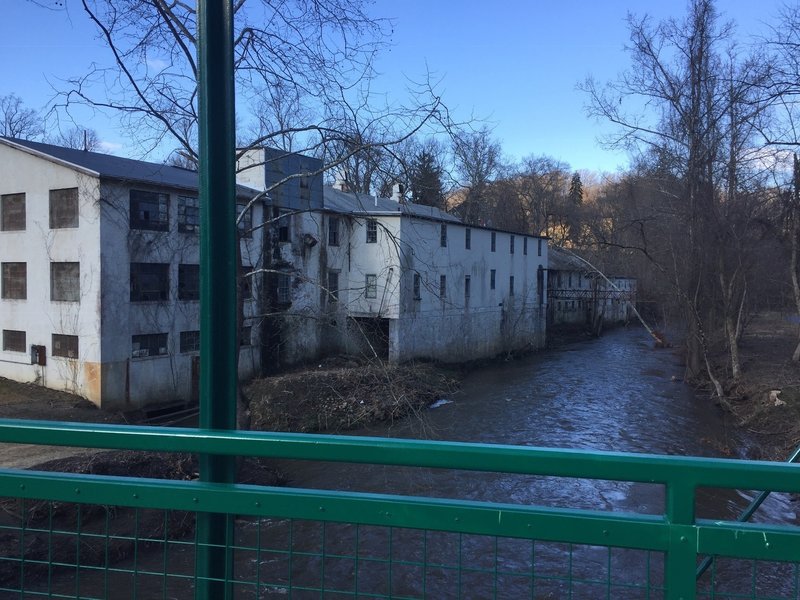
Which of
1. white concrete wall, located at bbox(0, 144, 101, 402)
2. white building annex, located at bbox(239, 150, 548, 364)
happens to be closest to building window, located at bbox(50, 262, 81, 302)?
white concrete wall, located at bbox(0, 144, 101, 402)

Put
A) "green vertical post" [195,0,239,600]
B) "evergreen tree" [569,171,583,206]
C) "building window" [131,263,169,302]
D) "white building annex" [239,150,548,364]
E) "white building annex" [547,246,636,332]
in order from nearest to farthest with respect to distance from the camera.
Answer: "green vertical post" [195,0,239,600] → "building window" [131,263,169,302] → "white building annex" [239,150,548,364] → "white building annex" [547,246,636,332] → "evergreen tree" [569,171,583,206]

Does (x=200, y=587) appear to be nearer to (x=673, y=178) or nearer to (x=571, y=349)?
(x=673, y=178)

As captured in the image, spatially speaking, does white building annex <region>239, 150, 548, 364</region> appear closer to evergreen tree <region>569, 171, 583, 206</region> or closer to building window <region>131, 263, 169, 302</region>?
building window <region>131, 263, 169, 302</region>

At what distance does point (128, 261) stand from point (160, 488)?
A: 71.8 feet

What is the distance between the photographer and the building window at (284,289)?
92.5 feet

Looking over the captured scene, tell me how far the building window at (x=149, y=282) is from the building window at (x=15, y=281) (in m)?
4.45

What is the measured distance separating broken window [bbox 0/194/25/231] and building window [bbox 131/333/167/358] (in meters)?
6.01

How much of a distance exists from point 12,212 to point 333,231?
1304 centimetres

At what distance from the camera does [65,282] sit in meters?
22.7

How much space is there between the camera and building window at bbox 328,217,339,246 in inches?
1233

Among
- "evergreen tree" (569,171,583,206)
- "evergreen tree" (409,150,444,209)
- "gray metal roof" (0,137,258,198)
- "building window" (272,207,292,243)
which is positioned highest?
"evergreen tree" (569,171,583,206)

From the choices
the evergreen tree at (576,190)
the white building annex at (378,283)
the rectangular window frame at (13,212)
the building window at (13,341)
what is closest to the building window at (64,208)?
the rectangular window frame at (13,212)

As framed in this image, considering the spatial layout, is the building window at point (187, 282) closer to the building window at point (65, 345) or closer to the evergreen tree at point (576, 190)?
the building window at point (65, 345)

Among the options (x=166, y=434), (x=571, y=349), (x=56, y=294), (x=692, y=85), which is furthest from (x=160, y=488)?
(x=571, y=349)
